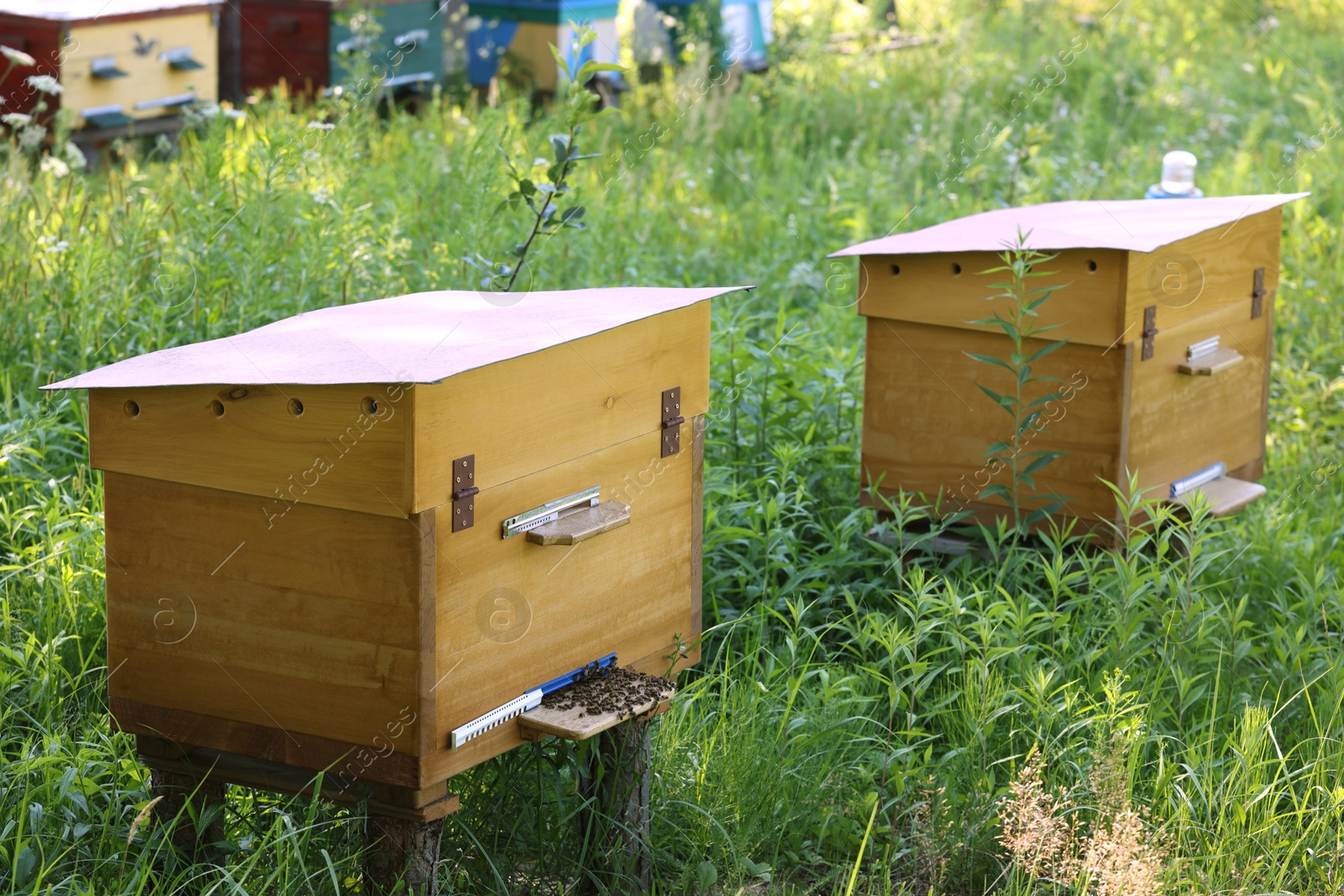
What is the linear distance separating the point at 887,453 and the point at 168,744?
6.95 feet

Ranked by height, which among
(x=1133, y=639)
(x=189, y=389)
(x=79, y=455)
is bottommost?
(x=1133, y=639)

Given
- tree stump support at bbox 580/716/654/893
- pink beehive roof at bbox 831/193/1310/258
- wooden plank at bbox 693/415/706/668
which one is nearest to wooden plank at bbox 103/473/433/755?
tree stump support at bbox 580/716/654/893

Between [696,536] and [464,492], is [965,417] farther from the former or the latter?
[464,492]

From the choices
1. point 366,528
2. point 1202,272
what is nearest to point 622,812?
point 366,528

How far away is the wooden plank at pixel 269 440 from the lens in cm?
218

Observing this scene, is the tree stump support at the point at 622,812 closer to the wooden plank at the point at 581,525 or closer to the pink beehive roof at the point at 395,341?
the wooden plank at the point at 581,525

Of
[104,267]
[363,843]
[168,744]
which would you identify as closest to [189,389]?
[168,744]

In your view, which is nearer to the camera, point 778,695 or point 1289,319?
point 778,695

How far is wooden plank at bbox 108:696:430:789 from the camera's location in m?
2.33

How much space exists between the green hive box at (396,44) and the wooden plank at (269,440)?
531 cm

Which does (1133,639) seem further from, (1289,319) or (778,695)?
(1289,319)

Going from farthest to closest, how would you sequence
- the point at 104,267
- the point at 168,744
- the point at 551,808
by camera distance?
1. the point at 104,267
2. the point at 551,808
3. the point at 168,744

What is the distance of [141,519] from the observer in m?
2.40

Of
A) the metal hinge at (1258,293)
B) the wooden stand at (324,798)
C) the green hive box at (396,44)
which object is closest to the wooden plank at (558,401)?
the wooden stand at (324,798)
